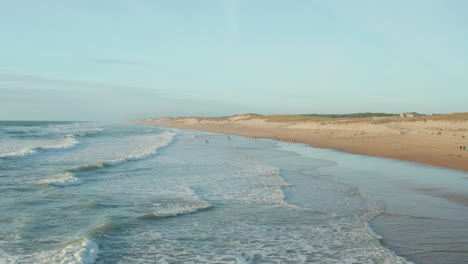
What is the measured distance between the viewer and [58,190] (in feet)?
43.5

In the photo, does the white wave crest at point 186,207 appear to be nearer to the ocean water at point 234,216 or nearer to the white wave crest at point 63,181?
the ocean water at point 234,216

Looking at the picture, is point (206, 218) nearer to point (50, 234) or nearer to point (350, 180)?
point (50, 234)

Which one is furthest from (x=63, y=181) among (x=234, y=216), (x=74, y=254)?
(x=74, y=254)

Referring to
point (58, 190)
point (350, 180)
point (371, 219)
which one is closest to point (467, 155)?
point (350, 180)

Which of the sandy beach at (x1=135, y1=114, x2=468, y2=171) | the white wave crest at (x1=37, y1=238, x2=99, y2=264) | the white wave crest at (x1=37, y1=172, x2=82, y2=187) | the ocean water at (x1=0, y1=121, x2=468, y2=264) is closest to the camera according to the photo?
the white wave crest at (x1=37, y1=238, x2=99, y2=264)

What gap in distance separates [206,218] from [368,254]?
4466 millimetres

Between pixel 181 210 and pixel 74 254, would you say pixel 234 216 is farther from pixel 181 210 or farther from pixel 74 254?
pixel 74 254

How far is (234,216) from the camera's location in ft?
33.6

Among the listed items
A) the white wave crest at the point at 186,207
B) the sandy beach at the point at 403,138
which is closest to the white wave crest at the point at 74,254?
the white wave crest at the point at 186,207

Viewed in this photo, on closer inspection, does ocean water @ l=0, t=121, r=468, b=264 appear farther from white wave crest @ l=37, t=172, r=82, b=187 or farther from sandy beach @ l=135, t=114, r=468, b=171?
sandy beach @ l=135, t=114, r=468, b=171

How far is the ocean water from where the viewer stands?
7340 millimetres

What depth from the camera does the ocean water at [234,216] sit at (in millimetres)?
7340

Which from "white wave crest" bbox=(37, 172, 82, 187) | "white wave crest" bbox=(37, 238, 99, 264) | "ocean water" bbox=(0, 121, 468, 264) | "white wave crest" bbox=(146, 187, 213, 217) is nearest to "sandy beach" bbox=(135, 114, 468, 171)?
"ocean water" bbox=(0, 121, 468, 264)

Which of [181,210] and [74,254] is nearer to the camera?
[74,254]
